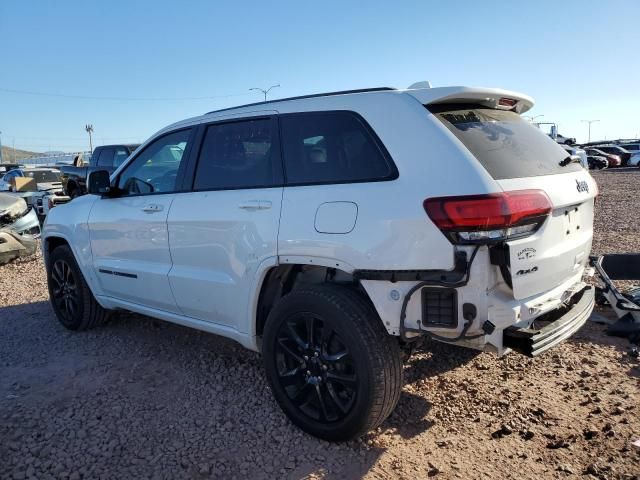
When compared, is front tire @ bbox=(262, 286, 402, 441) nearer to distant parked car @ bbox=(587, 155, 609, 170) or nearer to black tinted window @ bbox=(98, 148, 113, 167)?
black tinted window @ bbox=(98, 148, 113, 167)

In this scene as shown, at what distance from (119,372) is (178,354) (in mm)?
518

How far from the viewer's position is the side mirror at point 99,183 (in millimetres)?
4434

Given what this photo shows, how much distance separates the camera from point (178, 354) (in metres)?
4.43

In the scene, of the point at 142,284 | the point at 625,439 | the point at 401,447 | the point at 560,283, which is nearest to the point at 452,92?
the point at 560,283

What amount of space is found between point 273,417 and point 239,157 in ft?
5.83

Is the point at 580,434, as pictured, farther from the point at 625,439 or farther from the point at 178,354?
the point at 178,354

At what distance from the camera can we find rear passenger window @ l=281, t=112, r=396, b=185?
2.85 meters

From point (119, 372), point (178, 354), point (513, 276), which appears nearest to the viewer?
point (513, 276)

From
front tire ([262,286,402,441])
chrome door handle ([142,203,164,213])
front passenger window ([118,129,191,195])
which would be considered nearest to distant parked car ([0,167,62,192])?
front passenger window ([118,129,191,195])

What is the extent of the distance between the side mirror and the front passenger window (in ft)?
0.35

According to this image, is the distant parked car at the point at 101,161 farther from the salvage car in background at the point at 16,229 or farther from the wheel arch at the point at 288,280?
the wheel arch at the point at 288,280

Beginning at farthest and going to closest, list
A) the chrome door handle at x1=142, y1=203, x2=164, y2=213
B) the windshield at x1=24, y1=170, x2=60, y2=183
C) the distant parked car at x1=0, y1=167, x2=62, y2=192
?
the windshield at x1=24, y1=170, x2=60, y2=183 < the distant parked car at x1=0, y1=167, x2=62, y2=192 < the chrome door handle at x1=142, y1=203, x2=164, y2=213

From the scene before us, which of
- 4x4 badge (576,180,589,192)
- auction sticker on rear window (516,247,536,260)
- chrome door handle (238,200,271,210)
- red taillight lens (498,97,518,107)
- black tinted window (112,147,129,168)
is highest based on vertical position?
black tinted window (112,147,129,168)

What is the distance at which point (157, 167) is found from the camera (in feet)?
13.9
